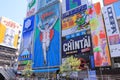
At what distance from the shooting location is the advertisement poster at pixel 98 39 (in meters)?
22.5

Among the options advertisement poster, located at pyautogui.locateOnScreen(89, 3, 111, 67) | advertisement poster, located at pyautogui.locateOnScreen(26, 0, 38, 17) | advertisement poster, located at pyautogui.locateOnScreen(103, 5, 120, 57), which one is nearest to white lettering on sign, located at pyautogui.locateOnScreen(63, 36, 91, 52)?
advertisement poster, located at pyautogui.locateOnScreen(89, 3, 111, 67)

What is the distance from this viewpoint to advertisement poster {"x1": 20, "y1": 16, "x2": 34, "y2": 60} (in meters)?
36.6

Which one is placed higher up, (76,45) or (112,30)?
(112,30)

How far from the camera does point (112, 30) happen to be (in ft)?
74.5

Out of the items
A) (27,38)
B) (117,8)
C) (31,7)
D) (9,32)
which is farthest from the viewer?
(9,32)

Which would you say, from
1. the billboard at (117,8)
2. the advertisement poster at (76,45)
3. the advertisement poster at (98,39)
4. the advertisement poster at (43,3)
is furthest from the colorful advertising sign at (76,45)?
the advertisement poster at (43,3)

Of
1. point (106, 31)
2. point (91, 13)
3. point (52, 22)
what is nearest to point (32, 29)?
point (52, 22)

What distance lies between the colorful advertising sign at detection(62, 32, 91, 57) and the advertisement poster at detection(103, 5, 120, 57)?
3.40 metres

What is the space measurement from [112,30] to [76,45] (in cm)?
640

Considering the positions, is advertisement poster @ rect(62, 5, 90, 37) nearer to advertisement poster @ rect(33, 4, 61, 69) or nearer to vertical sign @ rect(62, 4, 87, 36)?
vertical sign @ rect(62, 4, 87, 36)

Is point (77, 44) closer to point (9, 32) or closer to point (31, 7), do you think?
point (31, 7)

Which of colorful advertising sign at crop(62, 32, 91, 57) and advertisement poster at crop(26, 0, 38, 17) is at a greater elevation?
advertisement poster at crop(26, 0, 38, 17)

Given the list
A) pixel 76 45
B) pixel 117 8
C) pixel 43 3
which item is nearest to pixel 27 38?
pixel 43 3

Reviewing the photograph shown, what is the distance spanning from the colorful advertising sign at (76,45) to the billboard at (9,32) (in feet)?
103
